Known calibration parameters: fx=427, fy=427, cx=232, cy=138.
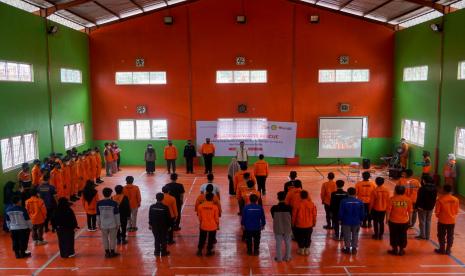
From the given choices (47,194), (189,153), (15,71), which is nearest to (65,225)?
(47,194)

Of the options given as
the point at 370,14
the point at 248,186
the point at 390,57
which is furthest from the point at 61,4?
the point at 390,57

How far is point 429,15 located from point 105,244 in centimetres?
1451

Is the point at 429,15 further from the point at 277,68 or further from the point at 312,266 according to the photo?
the point at 312,266

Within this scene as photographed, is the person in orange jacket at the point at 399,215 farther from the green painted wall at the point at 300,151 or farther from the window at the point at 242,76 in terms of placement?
the window at the point at 242,76

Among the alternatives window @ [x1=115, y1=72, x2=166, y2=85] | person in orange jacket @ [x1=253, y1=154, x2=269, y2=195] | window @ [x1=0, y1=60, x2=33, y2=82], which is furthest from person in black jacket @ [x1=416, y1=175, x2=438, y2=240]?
window @ [x1=115, y1=72, x2=166, y2=85]

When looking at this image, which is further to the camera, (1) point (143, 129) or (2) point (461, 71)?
(1) point (143, 129)

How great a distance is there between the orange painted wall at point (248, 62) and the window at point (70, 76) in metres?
1.38

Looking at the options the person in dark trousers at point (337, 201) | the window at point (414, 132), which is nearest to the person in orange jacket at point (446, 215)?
the person in dark trousers at point (337, 201)

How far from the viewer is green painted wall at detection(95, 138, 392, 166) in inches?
780

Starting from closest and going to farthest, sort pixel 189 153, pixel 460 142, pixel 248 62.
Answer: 1. pixel 460 142
2. pixel 189 153
3. pixel 248 62

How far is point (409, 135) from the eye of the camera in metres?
18.1

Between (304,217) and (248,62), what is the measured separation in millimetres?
12153

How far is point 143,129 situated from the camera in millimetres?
20000

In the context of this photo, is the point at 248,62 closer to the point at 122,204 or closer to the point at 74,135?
the point at 74,135
